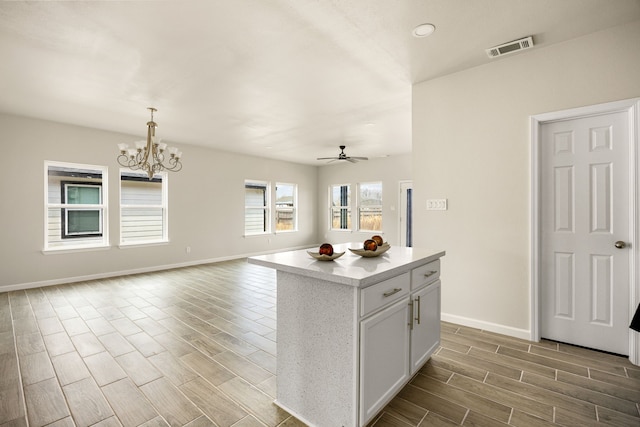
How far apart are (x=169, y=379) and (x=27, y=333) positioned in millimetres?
1971

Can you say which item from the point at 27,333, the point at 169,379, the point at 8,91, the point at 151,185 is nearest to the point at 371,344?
the point at 169,379

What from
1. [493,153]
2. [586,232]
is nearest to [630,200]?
[586,232]

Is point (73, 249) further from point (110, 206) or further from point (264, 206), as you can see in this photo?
point (264, 206)

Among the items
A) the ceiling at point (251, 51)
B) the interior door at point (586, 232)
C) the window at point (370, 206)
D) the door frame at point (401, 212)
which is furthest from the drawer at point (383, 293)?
the window at point (370, 206)

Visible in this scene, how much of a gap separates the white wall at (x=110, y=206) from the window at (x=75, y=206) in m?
0.13

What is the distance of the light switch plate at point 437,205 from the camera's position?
322cm

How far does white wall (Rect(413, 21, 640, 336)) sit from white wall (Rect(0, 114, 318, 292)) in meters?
4.96

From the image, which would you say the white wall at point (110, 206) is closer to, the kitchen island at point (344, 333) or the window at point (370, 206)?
the window at point (370, 206)

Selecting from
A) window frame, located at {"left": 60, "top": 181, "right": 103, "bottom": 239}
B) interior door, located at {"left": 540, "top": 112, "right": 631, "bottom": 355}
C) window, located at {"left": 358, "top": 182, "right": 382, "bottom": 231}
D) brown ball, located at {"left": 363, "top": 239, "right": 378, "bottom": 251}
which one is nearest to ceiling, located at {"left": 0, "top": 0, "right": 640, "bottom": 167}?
interior door, located at {"left": 540, "top": 112, "right": 631, "bottom": 355}

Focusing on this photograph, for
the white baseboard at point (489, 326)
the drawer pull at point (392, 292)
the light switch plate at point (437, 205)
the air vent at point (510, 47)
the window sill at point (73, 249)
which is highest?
the air vent at point (510, 47)

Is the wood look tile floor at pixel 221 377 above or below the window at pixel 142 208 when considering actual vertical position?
below

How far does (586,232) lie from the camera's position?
2.57 meters

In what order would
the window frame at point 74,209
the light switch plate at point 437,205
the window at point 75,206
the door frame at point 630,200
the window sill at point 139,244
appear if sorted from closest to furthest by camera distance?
1. the door frame at point 630,200
2. the light switch plate at point 437,205
3. the window at point 75,206
4. the window frame at point 74,209
5. the window sill at point 139,244

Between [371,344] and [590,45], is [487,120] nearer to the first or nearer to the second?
[590,45]
